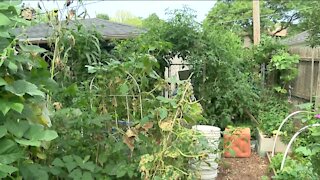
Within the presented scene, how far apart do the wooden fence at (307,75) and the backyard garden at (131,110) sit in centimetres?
23

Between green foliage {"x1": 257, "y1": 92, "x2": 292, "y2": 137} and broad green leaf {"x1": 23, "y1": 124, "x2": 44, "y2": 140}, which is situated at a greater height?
broad green leaf {"x1": 23, "y1": 124, "x2": 44, "y2": 140}

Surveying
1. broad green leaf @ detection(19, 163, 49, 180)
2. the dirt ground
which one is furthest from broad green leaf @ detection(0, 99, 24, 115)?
the dirt ground

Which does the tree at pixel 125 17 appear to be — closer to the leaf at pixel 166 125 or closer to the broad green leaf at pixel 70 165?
the leaf at pixel 166 125

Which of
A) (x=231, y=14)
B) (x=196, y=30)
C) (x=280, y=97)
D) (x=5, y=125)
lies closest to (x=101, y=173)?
(x=5, y=125)

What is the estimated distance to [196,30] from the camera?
6023 millimetres

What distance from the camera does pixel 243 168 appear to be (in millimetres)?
4930

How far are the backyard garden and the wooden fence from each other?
23cm

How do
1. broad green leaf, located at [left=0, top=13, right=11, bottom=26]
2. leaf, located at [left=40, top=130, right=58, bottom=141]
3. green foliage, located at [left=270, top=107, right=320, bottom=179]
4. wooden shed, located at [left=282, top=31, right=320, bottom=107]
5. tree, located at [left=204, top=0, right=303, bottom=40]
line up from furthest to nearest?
tree, located at [left=204, top=0, right=303, bottom=40] < wooden shed, located at [left=282, top=31, right=320, bottom=107] < green foliage, located at [left=270, top=107, right=320, bottom=179] < leaf, located at [left=40, top=130, right=58, bottom=141] < broad green leaf, located at [left=0, top=13, right=11, bottom=26]

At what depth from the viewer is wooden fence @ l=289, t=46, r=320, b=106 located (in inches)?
247

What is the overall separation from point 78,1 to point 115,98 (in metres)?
0.91

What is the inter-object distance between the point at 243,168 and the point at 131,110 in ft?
8.89

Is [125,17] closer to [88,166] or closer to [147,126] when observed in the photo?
[147,126]

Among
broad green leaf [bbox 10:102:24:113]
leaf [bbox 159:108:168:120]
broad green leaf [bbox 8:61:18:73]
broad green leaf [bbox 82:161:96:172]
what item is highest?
broad green leaf [bbox 8:61:18:73]

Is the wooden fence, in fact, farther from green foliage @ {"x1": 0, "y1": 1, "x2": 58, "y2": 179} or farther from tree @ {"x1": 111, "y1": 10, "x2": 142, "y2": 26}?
tree @ {"x1": 111, "y1": 10, "x2": 142, "y2": 26}
